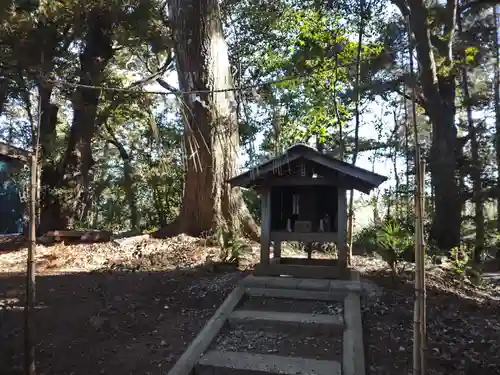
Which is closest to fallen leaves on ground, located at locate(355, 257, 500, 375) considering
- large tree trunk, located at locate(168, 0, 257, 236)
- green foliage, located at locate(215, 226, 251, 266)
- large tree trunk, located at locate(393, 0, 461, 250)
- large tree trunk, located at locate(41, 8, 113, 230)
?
green foliage, located at locate(215, 226, 251, 266)

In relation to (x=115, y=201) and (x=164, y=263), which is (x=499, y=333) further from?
(x=115, y=201)

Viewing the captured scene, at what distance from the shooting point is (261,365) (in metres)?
4.17

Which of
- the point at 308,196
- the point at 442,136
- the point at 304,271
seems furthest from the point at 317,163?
the point at 442,136

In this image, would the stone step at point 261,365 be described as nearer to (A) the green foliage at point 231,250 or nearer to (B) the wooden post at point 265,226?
(B) the wooden post at point 265,226

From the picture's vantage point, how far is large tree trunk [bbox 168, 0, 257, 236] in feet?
29.5

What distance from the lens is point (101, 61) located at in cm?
1319

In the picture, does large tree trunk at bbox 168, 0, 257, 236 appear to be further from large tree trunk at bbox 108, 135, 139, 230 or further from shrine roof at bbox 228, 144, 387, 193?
large tree trunk at bbox 108, 135, 139, 230

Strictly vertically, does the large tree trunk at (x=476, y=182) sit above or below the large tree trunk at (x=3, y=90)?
below

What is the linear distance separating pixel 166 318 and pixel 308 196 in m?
3.11

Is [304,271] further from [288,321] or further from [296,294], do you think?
[288,321]

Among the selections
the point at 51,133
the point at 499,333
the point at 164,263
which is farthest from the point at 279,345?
the point at 51,133

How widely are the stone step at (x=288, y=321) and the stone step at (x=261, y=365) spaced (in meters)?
0.67

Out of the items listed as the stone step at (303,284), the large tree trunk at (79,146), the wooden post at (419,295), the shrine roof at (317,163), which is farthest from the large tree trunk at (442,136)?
the large tree trunk at (79,146)

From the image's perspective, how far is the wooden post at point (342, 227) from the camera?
6.22 meters
